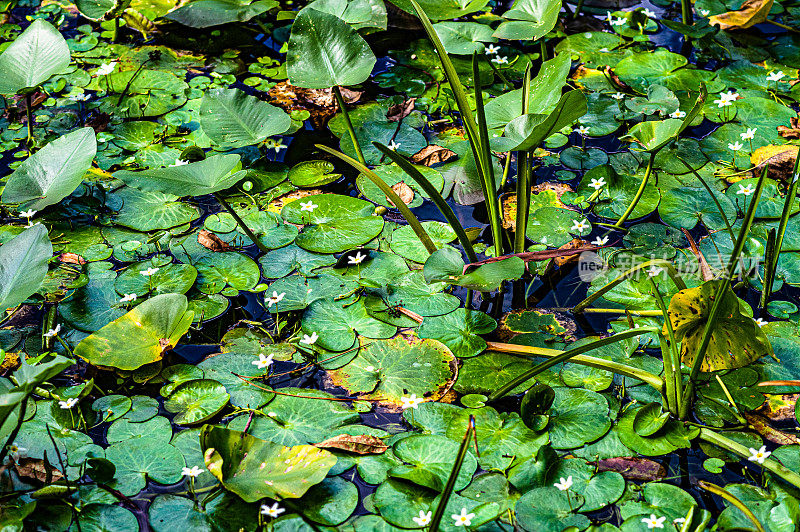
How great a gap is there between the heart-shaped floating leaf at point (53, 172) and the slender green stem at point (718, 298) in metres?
1.77

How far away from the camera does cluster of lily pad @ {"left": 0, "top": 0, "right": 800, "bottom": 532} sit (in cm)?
154

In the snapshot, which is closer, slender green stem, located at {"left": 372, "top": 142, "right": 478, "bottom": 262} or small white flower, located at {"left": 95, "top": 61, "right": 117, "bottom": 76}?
slender green stem, located at {"left": 372, "top": 142, "right": 478, "bottom": 262}

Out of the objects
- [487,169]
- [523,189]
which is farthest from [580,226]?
[487,169]

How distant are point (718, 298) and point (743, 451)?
1.23ft

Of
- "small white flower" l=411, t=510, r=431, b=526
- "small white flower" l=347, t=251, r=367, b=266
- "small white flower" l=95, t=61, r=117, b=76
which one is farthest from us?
"small white flower" l=95, t=61, r=117, b=76

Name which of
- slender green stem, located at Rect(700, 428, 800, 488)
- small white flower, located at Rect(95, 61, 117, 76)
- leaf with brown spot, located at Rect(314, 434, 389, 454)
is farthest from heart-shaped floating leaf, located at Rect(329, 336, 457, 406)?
small white flower, located at Rect(95, 61, 117, 76)

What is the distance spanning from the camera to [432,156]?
2.50 meters

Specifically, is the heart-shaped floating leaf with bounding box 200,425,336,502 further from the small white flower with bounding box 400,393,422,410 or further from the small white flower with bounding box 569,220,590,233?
the small white flower with bounding box 569,220,590,233

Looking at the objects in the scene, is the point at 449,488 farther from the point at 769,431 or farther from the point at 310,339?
the point at 769,431

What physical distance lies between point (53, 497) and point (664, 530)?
4.35 feet

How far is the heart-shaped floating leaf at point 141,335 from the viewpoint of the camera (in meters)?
1.79

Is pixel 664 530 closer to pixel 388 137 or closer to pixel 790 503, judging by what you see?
pixel 790 503

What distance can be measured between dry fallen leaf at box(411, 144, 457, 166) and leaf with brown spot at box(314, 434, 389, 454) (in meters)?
1.16

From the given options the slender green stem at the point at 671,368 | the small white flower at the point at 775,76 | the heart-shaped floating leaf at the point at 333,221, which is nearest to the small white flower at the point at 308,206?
the heart-shaped floating leaf at the point at 333,221
